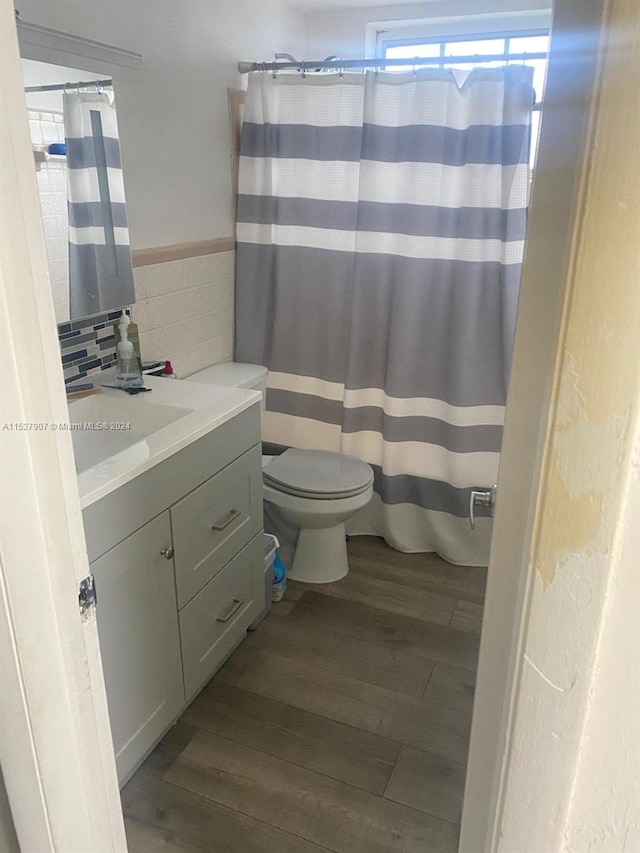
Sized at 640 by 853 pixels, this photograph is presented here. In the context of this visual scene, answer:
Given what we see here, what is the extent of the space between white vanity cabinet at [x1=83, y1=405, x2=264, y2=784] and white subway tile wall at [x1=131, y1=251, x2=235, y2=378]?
20.4 inches

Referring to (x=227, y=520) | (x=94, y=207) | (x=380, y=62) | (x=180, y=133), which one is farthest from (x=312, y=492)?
(x=380, y=62)

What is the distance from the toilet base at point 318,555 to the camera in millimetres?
2488

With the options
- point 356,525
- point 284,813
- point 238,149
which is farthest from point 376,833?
point 238,149

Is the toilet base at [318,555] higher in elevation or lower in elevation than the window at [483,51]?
lower

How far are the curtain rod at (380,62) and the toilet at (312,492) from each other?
1.08m

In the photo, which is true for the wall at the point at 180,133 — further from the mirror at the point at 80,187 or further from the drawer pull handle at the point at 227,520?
the drawer pull handle at the point at 227,520

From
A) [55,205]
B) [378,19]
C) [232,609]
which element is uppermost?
[378,19]

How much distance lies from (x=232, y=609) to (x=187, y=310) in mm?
1048

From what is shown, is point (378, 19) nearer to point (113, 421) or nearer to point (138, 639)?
A: point (113, 421)

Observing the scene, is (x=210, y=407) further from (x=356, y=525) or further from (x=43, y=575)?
(x=356, y=525)

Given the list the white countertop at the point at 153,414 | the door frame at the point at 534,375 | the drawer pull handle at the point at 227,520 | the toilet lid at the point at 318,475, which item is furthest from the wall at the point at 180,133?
the door frame at the point at 534,375

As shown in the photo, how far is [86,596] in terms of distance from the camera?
3.04 ft

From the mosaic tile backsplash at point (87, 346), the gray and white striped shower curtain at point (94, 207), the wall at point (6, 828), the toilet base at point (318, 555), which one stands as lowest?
the toilet base at point (318, 555)

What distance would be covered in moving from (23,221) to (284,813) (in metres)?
1.46
